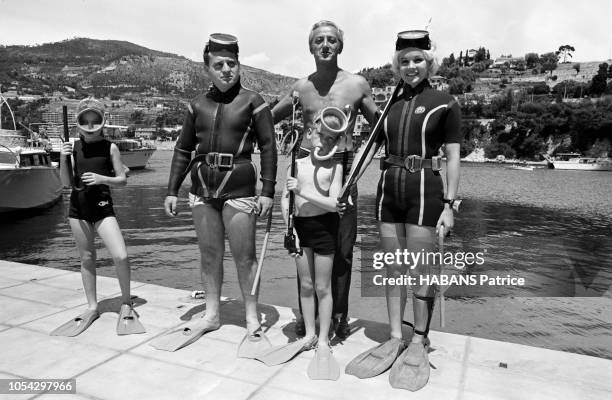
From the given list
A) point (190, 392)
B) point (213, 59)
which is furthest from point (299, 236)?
point (213, 59)

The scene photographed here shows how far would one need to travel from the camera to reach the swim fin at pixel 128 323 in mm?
4738

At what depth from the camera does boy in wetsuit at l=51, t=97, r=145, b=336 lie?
15.8 ft

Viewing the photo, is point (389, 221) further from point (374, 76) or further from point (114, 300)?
point (374, 76)

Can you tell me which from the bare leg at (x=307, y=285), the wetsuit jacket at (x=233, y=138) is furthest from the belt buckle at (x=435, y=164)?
the wetsuit jacket at (x=233, y=138)

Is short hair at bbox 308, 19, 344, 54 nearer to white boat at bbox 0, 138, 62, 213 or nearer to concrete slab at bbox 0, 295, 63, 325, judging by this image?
concrete slab at bbox 0, 295, 63, 325

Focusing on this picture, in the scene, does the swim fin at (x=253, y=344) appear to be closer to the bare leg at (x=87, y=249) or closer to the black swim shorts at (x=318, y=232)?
the black swim shorts at (x=318, y=232)

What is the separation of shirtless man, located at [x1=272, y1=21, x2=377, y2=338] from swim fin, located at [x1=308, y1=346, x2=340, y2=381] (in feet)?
2.49

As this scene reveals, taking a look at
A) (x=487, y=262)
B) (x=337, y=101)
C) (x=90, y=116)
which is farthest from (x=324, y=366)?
(x=487, y=262)

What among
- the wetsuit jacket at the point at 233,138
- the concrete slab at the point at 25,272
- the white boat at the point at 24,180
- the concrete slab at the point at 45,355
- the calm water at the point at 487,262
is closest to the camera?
the concrete slab at the point at 45,355

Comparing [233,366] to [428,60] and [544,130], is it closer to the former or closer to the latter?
[428,60]

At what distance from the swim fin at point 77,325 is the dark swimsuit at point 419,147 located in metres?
3.21

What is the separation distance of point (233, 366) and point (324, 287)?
3.32ft

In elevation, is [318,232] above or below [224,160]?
below

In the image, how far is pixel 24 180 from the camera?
2256 cm
